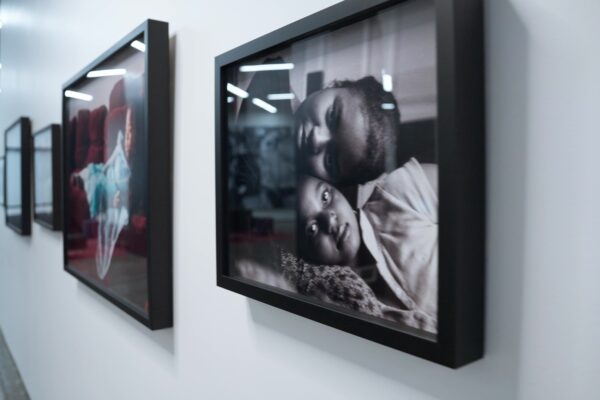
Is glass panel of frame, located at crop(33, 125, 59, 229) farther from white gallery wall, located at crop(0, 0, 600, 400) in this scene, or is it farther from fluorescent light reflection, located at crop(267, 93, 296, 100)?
fluorescent light reflection, located at crop(267, 93, 296, 100)

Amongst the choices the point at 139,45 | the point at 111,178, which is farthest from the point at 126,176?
the point at 139,45

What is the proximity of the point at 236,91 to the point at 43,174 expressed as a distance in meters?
1.36

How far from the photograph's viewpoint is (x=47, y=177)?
5.28 feet

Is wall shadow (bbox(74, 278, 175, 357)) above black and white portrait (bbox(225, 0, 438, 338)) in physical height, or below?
below

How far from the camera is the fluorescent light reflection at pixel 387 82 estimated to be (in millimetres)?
403

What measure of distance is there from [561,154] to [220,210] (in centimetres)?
43

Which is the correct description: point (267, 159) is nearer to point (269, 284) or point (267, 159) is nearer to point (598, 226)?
point (269, 284)

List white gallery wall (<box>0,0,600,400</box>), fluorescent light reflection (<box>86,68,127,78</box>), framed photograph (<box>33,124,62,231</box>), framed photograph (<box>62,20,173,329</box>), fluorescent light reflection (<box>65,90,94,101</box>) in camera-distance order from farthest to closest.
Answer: framed photograph (<box>33,124,62,231</box>), fluorescent light reflection (<box>65,90,94,101</box>), fluorescent light reflection (<box>86,68,127,78</box>), framed photograph (<box>62,20,173,329</box>), white gallery wall (<box>0,0,600,400</box>)

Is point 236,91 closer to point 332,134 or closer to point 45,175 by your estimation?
point 332,134

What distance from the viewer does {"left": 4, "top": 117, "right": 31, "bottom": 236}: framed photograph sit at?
1904mm

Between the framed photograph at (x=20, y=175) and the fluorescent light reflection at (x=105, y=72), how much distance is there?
3.35 ft

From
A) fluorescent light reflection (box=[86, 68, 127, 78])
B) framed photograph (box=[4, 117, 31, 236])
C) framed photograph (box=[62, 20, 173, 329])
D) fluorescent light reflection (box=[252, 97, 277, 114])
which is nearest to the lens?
fluorescent light reflection (box=[252, 97, 277, 114])

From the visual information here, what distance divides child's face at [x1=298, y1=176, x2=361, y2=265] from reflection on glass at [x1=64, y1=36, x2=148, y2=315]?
418 mm

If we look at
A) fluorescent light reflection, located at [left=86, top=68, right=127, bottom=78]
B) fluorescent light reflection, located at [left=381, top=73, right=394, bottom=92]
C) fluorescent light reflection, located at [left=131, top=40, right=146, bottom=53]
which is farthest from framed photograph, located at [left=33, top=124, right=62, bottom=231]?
fluorescent light reflection, located at [left=381, top=73, right=394, bottom=92]
